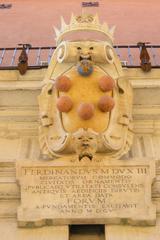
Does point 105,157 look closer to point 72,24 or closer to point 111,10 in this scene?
point 72,24

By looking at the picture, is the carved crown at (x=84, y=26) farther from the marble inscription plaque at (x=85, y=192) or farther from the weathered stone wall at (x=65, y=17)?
the weathered stone wall at (x=65, y=17)

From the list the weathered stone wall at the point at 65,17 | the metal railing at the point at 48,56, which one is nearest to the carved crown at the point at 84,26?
the metal railing at the point at 48,56

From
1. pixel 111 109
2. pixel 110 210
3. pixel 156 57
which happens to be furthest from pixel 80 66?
pixel 156 57

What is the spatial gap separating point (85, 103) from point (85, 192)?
929mm

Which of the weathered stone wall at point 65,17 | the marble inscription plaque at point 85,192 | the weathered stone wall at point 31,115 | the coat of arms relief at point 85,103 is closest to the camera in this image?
the marble inscription plaque at point 85,192

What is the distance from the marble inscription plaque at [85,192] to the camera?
5027 mm

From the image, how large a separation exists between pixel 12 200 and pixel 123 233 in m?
1.24

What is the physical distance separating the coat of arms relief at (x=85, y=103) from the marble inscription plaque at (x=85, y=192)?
21 centimetres

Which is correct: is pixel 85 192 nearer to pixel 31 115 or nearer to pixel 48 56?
pixel 31 115

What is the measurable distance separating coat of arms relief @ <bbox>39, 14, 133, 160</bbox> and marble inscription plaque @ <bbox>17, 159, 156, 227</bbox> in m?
0.21

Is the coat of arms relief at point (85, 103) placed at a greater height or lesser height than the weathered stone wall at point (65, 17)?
lesser

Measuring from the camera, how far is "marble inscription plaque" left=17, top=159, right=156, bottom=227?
5.03m

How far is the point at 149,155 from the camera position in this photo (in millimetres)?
5730

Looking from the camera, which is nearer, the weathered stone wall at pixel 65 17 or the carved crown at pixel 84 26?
the carved crown at pixel 84 26
